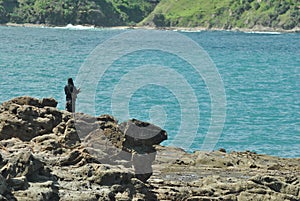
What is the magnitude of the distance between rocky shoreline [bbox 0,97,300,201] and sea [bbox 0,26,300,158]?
1811cm

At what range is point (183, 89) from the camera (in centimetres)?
6950

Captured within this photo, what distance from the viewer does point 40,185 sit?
53.6 feet

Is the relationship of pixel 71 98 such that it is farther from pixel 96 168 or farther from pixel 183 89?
pixel 183 89

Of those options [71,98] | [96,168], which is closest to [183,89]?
[71,98]

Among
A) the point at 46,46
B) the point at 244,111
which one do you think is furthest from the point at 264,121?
the point at 46,46

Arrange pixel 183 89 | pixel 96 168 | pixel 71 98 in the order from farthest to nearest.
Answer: pixel 183 89 → pixel 71 98 → pixel 96 168

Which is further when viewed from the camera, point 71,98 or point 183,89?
point 183,89

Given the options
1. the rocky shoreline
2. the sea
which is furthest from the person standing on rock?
the sea

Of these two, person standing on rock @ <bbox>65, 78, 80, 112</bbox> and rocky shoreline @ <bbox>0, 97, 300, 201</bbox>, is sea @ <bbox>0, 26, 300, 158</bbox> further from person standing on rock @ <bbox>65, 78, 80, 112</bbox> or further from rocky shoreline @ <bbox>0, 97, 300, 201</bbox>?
rocky shoreline @ <bbox>0, 97, 300, 201</bbox>

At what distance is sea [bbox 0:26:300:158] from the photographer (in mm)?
45844

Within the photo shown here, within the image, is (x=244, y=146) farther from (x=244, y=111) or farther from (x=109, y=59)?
(x=109, y=59)

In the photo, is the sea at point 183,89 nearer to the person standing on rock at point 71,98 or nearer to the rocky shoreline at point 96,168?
the person standing on rock at point 71,98

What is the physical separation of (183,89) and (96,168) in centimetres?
5201

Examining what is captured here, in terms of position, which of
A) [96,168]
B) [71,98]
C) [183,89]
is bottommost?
[183,89]
